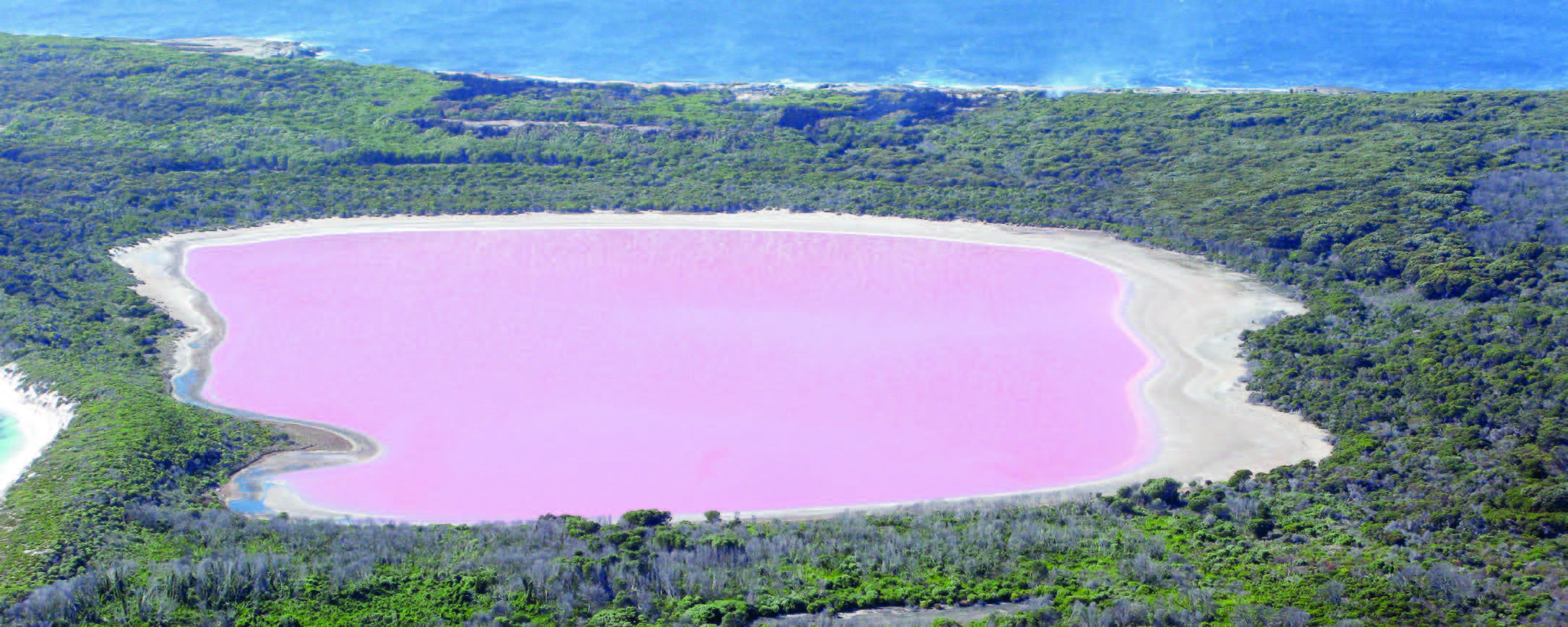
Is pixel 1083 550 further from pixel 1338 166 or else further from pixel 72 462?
pixel 1338 166

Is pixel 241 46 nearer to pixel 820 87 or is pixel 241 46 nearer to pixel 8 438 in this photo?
pixel 820 87

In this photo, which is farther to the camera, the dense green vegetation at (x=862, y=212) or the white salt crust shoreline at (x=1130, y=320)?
the white salt crust shoreline at (x=1130, y=320)

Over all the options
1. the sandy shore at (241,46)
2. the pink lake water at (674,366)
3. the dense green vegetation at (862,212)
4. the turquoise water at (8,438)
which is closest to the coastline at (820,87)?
the sandy shore at (241,46)

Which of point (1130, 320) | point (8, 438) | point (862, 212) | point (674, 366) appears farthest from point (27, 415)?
point (1130, 320)

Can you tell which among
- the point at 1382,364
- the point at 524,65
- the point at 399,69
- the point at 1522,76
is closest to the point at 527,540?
the point at 1382,364

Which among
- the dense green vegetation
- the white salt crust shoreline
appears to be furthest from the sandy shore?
the white salt crust shoreline

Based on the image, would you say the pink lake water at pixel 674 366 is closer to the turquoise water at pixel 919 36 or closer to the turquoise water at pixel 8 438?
the turquoise water at pixel 8 438
